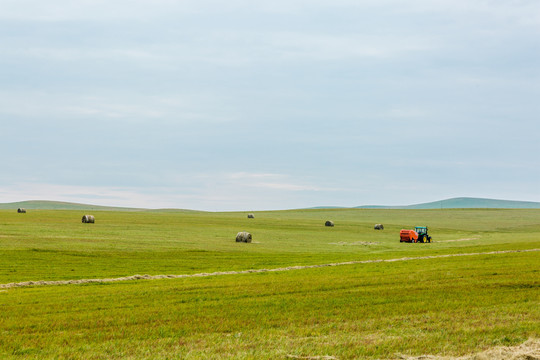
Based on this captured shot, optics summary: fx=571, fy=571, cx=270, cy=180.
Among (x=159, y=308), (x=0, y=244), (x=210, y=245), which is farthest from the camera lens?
(x=210, y=245)

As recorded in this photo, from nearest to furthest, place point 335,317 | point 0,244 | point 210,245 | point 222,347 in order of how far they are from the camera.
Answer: point 222,347 < point 335,317 < point 0,244 < point 210,245

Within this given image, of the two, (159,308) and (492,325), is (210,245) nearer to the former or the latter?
(159,308)

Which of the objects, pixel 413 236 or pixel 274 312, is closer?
pixel 274 312

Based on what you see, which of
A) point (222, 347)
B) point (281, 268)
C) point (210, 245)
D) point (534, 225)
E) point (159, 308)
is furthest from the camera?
point (534, 225)

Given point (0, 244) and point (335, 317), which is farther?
point (0, 244)

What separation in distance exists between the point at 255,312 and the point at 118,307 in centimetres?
424

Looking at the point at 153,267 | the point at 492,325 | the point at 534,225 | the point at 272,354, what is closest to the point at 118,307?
the point at 272,354

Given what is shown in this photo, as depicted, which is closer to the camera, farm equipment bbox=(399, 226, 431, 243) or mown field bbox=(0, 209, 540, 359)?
mown field bbox=(0, 209, 540, 359)

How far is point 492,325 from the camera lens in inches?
509

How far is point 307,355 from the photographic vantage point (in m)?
10.5

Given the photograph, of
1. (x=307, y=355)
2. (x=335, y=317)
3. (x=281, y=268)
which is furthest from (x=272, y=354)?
(x=281, y=268)

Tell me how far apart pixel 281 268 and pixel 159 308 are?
604 inches

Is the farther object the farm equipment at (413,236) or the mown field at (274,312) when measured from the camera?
the farm equipment at (413,236)

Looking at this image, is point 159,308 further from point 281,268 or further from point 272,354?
point 281,268
